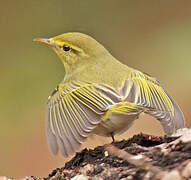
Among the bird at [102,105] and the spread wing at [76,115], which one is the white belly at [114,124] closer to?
the bird at [102,105]

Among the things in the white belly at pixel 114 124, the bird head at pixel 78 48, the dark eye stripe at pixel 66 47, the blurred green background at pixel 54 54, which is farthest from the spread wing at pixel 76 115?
the blurred green background at pixel 54 54

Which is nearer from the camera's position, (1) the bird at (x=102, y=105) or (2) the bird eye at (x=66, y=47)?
(1) the bird at (x=102, y=105)

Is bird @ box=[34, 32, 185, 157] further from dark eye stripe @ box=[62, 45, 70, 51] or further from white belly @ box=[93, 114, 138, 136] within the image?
dark eye stripe @ box=[62, 45, 70, 51]

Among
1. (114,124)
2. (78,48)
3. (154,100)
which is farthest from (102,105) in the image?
(78,48)

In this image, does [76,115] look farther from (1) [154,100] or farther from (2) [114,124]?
(1) [154,100]

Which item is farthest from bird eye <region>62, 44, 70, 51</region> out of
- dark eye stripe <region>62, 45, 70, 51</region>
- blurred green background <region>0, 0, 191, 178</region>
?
blurred green background <region>0, 0, 191, 178</region>

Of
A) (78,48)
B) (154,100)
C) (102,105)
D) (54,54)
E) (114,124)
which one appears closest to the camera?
(102,105)

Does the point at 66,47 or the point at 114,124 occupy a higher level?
the point at 66,47
